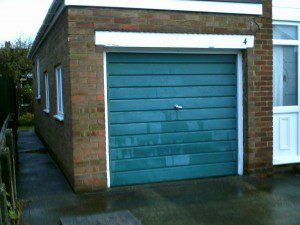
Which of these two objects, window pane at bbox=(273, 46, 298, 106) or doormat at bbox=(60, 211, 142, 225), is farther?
window pane at bbox=(273, 46, 298, 106)

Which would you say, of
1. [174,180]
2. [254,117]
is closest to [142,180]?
[174,180]

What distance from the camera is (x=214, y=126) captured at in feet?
26.0

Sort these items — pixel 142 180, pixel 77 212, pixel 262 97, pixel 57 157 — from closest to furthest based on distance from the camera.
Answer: pixel 77 212, pixel 142 180, pixel 262 97, pixel 57 157

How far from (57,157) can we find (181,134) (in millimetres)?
3265

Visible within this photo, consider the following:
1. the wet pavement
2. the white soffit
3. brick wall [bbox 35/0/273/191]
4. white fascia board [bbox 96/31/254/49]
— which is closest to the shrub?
the wet pavement

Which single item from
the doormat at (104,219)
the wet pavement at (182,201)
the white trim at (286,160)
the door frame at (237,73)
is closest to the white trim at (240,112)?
the door frame at (237,73)

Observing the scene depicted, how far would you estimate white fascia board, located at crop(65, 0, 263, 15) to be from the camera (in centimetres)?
688

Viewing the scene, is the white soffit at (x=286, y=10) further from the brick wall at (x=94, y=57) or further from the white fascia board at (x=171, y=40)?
the brick wall at (x=94, y=57)

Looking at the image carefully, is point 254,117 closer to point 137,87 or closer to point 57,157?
point 137,87

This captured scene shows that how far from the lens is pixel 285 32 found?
839 cm

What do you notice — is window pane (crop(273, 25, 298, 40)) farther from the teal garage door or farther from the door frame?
the teal garage door

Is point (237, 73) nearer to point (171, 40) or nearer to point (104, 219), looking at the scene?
point (171, 40)

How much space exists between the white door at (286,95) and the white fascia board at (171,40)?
0.93m

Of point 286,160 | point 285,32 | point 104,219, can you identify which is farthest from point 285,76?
point 104,219
